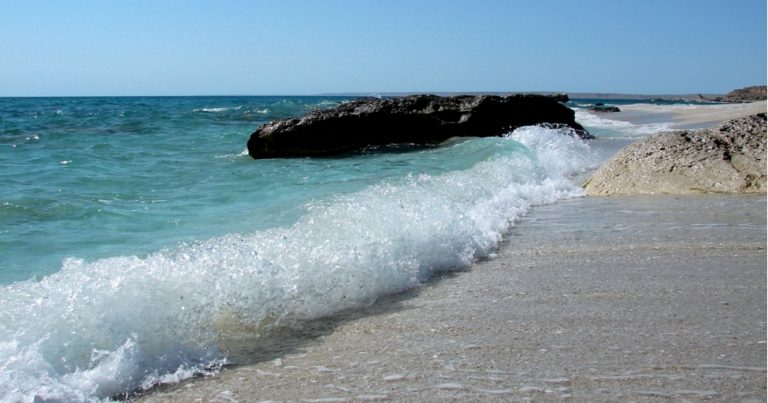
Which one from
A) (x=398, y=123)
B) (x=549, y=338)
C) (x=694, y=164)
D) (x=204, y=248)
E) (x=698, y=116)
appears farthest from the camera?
(x=698, y=116)

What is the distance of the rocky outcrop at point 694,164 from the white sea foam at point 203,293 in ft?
8.37

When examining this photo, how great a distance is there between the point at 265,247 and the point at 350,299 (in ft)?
2.29

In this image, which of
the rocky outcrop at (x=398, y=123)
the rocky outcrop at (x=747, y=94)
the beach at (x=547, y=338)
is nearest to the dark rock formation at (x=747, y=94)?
the rocky outcrop at (x=747, y=94)

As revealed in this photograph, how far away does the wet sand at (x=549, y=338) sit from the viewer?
2371 mm

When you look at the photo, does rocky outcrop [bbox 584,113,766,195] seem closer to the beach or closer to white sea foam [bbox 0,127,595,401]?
the beach

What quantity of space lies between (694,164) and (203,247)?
5384mm

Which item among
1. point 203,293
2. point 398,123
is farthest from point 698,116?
point 203,293

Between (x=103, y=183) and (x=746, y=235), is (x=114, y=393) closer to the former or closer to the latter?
(x=746, y=235)

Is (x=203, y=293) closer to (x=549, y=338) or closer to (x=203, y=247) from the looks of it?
(x=203, y=247)

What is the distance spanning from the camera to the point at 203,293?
3160mm

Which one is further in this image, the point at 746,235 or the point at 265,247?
the point at 746,235

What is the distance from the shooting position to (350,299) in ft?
11.4

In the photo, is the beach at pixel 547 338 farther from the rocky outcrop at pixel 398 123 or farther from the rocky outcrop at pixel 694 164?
the rocky outcrop at pixel 398 123

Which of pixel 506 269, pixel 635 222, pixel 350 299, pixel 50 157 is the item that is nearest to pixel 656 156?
pixel 635 222
